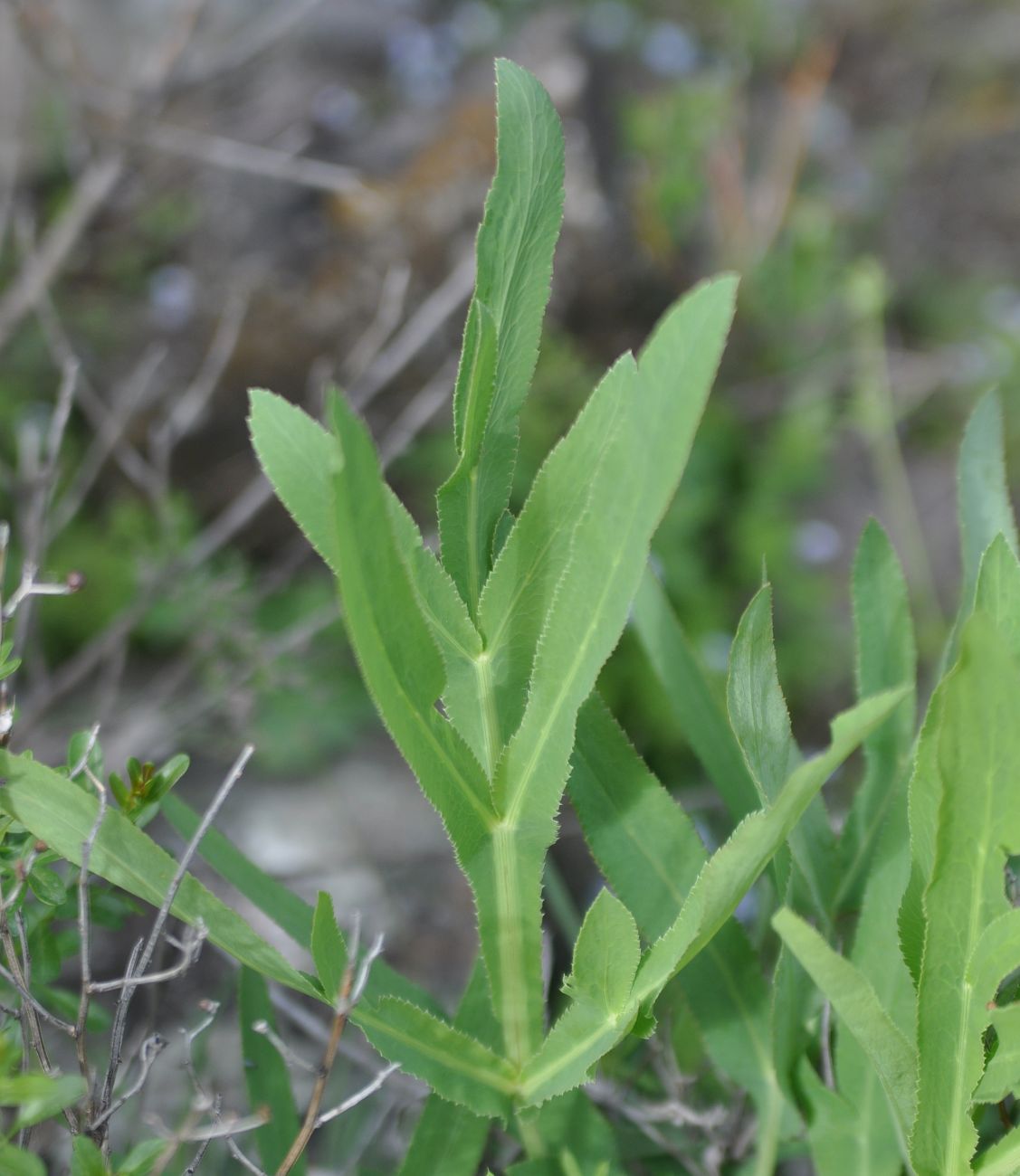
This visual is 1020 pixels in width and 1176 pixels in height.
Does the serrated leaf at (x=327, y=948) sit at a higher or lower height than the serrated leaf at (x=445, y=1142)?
higher

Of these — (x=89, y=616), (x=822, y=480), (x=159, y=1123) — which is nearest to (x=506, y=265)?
(x=159, y=1123)

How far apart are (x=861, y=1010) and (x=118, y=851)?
25cm

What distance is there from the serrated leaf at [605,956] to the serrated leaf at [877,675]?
5.8 inches

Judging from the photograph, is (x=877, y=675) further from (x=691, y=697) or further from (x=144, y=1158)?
(x=144, y=1158)

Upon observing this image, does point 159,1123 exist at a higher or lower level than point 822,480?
higher

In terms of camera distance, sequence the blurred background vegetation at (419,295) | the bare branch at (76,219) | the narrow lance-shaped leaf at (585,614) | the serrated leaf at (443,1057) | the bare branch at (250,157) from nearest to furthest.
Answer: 1. the narrow lance-shaped leaf at (585,614)
2. the serrated leaf at (443,1057)
3. the bare branch at (250,157)
4. the bare branch at (76,219)
5. the blurred background vegetation at (419,295)

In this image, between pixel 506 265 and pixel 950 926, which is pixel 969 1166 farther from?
pixel 506 265

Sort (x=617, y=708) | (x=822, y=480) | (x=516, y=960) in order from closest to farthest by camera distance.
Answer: (x=516, y=960) → (x=617, y=708) → (x=822, y=480)

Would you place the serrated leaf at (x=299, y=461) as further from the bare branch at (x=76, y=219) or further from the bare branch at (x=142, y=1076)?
the bare branch at (x=76, y=219)

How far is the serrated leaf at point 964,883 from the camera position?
291 mm

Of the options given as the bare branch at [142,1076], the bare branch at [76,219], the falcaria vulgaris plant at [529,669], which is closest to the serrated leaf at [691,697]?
the falcaria vulgaris plant at [529,669]

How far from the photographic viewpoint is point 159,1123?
0.36 meters

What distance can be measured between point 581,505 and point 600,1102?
0.33 m

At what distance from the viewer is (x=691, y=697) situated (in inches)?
19.2
